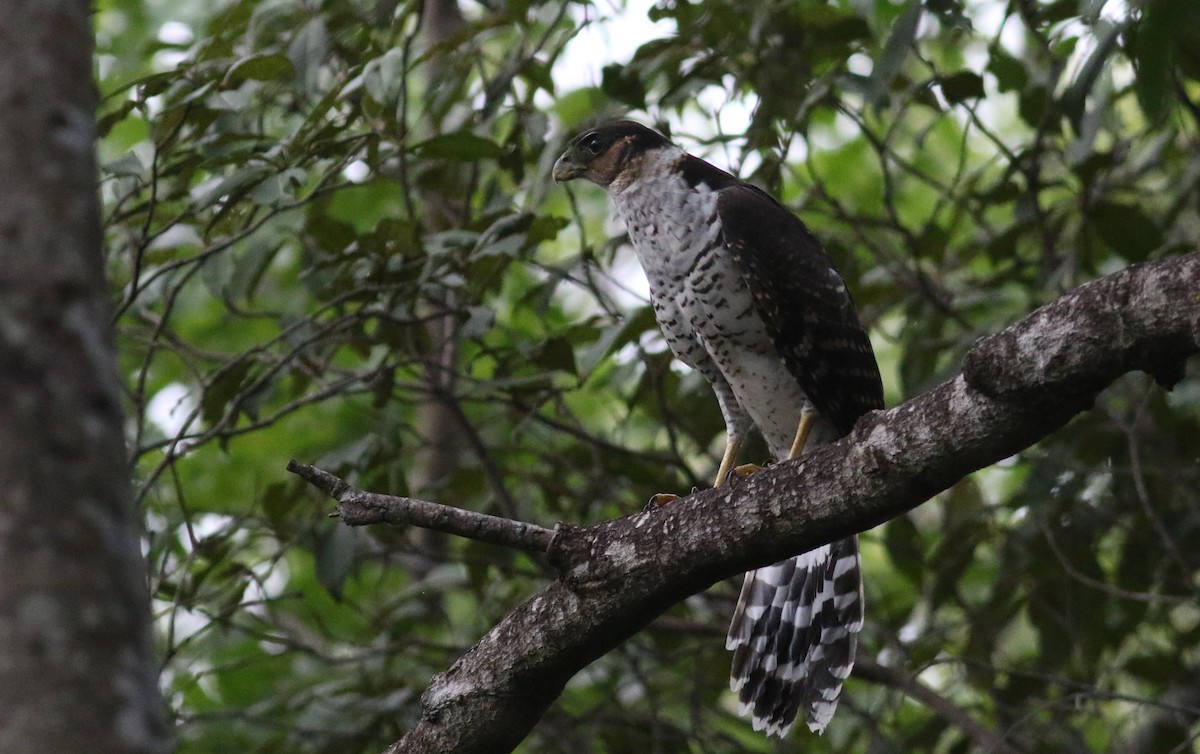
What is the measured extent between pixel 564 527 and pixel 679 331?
54.3 inches

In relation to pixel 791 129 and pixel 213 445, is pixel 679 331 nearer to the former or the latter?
pixel 791 129

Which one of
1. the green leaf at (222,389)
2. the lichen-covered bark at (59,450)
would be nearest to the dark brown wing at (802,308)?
the green leaf at (222,389)

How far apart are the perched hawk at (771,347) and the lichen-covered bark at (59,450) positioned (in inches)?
103

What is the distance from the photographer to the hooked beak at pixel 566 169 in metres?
4.44

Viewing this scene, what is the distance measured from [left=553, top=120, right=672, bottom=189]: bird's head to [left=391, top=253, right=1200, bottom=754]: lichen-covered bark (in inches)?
70.3

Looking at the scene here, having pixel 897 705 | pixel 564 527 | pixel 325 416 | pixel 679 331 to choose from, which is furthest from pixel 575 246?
pixel 564 527

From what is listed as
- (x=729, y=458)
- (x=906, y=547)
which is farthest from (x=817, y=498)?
(x=906, y=547)

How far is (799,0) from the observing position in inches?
184

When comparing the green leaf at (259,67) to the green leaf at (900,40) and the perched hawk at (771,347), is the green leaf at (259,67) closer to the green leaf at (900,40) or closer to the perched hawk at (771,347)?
the perched hawk at (771,347)

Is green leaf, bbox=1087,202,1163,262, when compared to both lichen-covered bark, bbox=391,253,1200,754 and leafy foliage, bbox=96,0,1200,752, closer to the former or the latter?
leafy foliage, bbox=96,0,1200,752

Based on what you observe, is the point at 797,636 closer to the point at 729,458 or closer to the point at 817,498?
the point at 729,458

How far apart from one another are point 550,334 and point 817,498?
1935mm

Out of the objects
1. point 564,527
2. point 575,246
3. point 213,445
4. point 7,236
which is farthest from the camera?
point 575,246

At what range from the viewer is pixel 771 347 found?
13.1 feet
